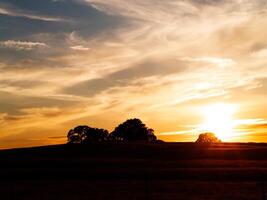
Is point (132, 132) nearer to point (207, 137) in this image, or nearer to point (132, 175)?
point (207, 137)

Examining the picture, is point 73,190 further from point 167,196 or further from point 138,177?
point 138,177

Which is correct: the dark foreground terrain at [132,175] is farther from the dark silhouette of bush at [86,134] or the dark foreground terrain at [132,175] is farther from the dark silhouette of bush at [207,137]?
the dark silhouette of bush at [207,137]

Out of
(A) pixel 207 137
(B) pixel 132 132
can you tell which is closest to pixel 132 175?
(B) pixel 132 132

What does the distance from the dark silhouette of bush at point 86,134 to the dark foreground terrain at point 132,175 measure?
6099cm

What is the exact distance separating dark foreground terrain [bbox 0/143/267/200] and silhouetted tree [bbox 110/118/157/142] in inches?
2383

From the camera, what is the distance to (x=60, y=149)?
93.5 metres

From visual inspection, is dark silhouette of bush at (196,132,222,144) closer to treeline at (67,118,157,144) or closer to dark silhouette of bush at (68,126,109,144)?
treeline at (67,118,157,144)

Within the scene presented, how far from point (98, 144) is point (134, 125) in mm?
58756

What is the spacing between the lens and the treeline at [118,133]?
154500 millimetres

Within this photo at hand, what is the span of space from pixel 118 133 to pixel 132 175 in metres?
103

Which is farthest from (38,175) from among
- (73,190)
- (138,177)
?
(73,190)

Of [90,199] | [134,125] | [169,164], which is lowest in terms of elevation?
[90,199]

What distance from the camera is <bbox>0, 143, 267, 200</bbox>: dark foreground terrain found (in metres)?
36.4

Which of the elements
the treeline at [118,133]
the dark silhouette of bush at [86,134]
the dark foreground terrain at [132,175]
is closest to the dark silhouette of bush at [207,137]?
the treeline at [118,133]
